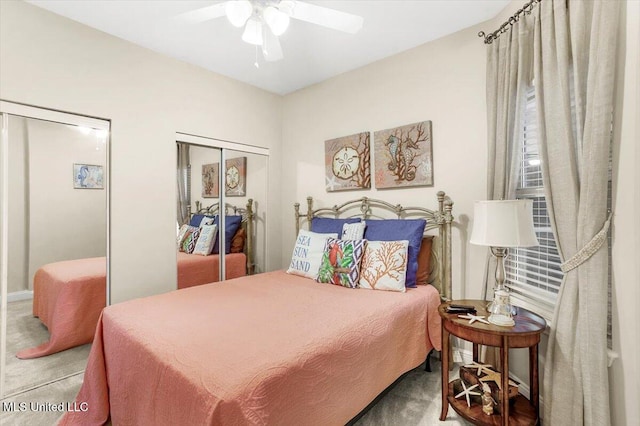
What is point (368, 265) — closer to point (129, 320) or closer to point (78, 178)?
point (129, 320)

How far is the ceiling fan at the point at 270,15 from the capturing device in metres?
1.67

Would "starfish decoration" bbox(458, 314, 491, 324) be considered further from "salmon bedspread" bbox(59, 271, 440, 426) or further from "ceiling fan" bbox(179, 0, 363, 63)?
"ceiling fan" bbox(179, 0, 363, 63)

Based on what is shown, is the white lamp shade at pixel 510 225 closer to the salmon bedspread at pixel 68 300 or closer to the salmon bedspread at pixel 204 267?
the salmon bedspread at pixel 204 267

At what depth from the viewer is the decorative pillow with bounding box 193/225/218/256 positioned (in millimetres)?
3014

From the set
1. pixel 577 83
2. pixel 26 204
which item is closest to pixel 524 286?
pixel 577 83

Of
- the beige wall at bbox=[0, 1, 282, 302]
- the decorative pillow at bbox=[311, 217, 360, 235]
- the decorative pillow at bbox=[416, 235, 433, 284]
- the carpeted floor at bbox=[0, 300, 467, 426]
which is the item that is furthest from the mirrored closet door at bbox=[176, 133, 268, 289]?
the decorative pillow at bbox=[416, 235, 433, 284]

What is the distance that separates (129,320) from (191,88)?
2230 millimetres

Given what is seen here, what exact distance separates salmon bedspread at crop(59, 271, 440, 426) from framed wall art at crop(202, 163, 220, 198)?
1201mm

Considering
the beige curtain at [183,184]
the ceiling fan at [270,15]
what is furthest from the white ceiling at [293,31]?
the beige curtain at [183,184]

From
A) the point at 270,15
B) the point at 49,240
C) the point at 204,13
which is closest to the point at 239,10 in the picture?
the point at 270,15

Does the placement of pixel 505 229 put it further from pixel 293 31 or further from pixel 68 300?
pixel 68 300

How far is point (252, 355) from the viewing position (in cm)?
124

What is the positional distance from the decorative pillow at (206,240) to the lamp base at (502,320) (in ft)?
8.39

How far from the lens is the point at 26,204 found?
206 centimetres
